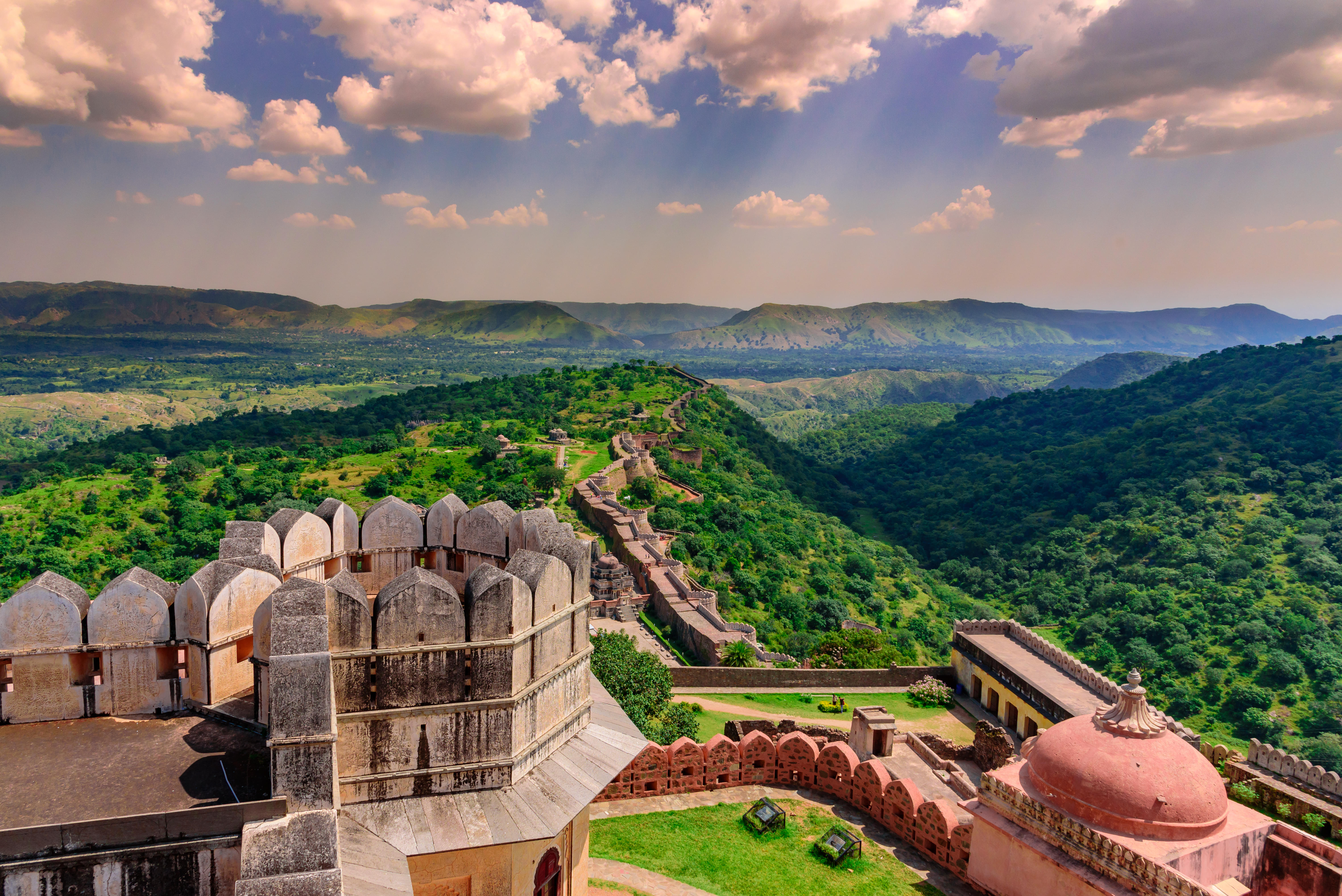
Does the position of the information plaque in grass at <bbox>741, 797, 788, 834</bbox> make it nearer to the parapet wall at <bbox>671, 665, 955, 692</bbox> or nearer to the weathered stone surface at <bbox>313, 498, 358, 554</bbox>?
the weathered stone surface at <bbox>313, 498, 358, 554</bbox>

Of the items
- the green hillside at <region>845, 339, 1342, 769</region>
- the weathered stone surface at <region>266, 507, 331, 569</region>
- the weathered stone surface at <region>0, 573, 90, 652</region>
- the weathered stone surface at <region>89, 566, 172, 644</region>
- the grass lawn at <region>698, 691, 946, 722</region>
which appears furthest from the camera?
the green hillside at <region>845, 339, 1342, 769</region>

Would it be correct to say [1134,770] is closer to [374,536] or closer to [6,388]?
[374,536]

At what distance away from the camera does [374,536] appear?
16734mm

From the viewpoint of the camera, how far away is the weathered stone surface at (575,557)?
48.3 feet

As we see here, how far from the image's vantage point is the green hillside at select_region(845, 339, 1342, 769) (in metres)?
44.9

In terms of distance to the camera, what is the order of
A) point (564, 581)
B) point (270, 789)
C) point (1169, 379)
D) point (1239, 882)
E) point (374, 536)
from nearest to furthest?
point (270, 789), point (564, 581), point (1239, 882), point (374, 536), point (1169, 379)

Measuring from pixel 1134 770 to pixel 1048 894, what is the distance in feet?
10.0

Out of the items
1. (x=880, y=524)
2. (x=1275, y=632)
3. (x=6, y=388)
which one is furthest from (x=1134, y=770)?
(x=6, y=388)

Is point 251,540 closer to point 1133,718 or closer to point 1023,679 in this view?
point 1133,718

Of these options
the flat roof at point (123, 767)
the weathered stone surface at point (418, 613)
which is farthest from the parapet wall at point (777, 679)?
the flat roof at point (123, 767)

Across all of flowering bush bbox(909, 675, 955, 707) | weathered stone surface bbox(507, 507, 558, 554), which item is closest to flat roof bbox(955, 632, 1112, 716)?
flowering bush bbox(909, 675, 955, 707)

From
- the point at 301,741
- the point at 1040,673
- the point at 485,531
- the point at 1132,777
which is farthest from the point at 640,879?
the point at 1040,673

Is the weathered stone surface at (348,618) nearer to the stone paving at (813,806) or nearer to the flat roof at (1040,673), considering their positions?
the stone paving at (813,806)

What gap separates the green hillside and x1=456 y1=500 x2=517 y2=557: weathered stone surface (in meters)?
41.2
